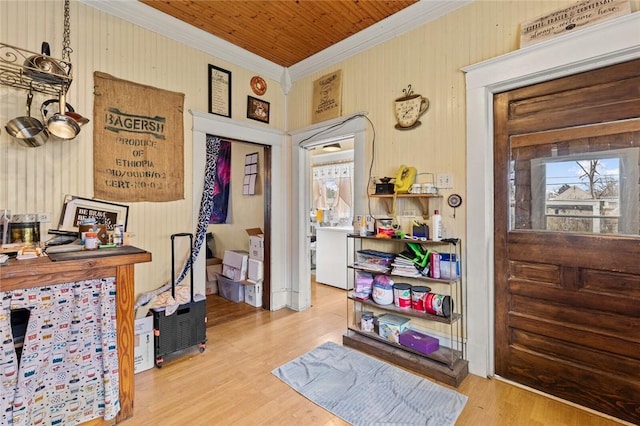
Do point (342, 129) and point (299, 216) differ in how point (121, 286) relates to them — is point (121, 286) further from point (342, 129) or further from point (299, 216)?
point (342, 129)

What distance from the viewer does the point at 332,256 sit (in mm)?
4660

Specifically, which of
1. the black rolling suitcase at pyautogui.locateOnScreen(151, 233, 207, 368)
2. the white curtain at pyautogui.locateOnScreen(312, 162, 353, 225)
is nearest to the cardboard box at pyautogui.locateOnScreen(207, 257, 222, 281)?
the black rolling suitcase at pyautogui.locateOnScreen(151, 233, 207, 368)

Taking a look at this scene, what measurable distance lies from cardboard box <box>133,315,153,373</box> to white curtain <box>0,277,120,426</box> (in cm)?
58

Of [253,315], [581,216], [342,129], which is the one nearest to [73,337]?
[253,315]

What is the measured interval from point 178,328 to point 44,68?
205cm

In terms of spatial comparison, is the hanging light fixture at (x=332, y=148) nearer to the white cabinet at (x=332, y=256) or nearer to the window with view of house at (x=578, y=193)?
the white cabinet at (x=332, y=256)

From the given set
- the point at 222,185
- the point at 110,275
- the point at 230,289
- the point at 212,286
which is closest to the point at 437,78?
the point at 110,275

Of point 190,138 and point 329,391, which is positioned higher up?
point 190,138

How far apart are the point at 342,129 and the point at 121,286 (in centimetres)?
236

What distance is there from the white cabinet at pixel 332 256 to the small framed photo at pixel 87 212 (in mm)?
2819

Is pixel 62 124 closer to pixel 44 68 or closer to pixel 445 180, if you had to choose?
pixel 44 68

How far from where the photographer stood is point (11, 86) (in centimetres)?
198

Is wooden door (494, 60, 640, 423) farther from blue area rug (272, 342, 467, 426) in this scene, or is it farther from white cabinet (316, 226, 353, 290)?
white cabinet (316, 226, 353, 290)

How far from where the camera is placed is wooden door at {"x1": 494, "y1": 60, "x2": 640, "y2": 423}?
1735mm
